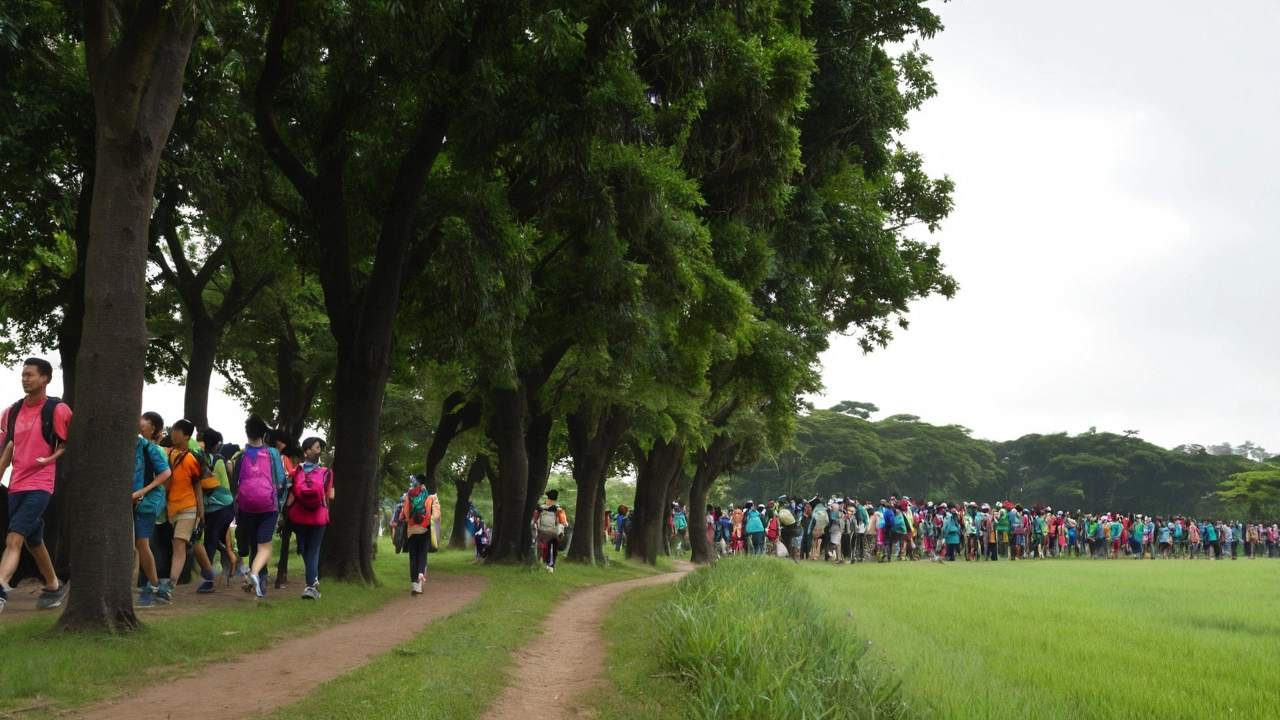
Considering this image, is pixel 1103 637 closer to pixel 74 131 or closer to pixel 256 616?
pixel 256 616

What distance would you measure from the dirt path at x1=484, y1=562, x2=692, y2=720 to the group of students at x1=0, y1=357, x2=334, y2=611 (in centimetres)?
311

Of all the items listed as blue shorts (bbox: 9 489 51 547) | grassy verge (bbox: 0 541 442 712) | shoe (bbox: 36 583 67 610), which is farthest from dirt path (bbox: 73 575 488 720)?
shoe (bbox: 36 583 67 610)

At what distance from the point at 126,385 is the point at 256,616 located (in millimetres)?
3023

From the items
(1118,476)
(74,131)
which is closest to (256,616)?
(74,131)

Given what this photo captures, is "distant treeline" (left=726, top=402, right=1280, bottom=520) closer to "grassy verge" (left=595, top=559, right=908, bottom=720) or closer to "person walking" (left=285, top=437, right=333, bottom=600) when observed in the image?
→ "person walking" (left=285, top=437, right=333, bottom=600)

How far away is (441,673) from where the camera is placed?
7.80m

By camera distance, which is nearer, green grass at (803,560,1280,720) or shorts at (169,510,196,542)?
green grass at (803,560,1280,720)

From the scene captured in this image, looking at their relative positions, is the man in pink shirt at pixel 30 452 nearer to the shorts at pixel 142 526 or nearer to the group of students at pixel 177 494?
the group of students at pixel 177 494

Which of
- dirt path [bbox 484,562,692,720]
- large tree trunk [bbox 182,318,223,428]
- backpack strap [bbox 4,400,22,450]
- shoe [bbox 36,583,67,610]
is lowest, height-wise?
dirt path [bbox 484,562,692,720]

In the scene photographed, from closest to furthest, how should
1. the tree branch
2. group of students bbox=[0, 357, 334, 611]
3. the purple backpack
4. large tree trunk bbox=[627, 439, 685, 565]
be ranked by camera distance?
group of students bbox=[0, 357, 334, 611]
the purple backpack
the tree branch
large tree trunk bbox=[627, 439, 685, 565]

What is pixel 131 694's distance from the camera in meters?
7.05

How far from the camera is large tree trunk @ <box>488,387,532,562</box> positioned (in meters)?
20.8

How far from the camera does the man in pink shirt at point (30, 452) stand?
356 inches

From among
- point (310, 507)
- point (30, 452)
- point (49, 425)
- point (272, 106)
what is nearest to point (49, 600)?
point (30, 452)
